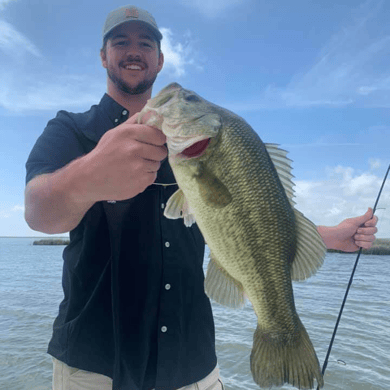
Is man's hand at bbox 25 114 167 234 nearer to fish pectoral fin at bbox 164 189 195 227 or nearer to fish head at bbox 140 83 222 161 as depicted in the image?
fish head at bbox 140 83 222 161

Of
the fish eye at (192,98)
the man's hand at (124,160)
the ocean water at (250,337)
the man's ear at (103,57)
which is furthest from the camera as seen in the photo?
the ocean water at (250,337)

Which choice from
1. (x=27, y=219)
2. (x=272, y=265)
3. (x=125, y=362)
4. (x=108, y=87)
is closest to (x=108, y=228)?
(x=27, y=219)

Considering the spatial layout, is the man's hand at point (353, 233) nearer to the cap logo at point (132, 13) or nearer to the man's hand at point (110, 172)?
the man's hand at point (110, 172)

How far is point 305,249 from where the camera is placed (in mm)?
2086

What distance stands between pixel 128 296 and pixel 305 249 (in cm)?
117

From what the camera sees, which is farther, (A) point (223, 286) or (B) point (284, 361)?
(A) point (223, 286)

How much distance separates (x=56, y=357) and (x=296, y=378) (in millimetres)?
1577

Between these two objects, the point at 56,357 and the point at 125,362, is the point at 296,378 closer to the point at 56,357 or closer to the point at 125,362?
the point at 125,362

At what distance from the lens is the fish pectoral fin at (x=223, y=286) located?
6.68 ft

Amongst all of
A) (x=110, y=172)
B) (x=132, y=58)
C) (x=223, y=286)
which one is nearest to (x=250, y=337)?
(x=223, y=286)

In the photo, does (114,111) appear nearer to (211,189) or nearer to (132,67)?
(132,67)

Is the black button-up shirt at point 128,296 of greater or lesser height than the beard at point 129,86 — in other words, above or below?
below

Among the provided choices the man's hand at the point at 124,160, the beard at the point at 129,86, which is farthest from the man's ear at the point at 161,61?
the man's hand at the point at 124,160

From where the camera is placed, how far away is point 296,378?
1.87 meters
